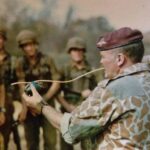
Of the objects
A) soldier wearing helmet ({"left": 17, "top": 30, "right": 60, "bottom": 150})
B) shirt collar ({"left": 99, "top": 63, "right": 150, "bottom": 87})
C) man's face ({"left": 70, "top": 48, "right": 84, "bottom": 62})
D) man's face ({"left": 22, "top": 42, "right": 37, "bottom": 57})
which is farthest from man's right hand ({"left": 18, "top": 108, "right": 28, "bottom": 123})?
shirt collar ({"left": 99, "top": 63, "right": 150, "bottom": 87})

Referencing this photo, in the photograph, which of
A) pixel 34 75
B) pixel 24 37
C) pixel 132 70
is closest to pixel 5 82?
pixel 34 75

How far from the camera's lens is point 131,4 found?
4602mm

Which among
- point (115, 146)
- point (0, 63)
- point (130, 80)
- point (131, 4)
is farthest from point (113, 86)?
point (131, 4)

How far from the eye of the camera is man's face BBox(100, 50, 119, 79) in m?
2.50

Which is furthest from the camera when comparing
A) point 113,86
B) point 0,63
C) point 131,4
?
point 131,4

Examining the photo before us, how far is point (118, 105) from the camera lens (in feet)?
7.79

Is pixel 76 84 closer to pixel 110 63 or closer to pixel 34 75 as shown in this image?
pixel 34 75

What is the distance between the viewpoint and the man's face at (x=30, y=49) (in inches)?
170

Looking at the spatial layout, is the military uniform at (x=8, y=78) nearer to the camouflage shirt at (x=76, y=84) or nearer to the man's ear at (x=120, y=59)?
the camouflage shirt at (x=76, y=84)

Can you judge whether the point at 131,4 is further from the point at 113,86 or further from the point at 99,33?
the point at 113,86

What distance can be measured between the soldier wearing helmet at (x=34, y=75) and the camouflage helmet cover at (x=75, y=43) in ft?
0.57

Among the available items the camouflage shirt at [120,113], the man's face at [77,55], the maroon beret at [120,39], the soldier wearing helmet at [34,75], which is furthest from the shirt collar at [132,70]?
the man's face at [77,55]

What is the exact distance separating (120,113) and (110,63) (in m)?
0.25

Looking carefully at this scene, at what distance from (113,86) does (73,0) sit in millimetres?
2117
